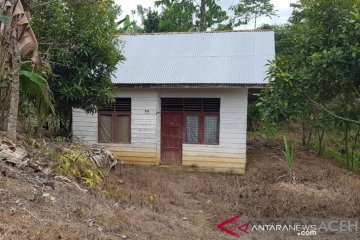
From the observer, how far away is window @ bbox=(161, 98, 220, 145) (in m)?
11.1

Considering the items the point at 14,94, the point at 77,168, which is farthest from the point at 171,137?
the point at 14,94

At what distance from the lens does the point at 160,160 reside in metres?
11.6

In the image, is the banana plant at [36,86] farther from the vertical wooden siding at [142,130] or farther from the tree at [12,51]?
the vertical wooden siding at [142,130]

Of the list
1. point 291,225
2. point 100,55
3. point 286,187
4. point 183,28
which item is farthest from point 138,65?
point 183,28

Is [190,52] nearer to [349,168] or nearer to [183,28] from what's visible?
[349,168]

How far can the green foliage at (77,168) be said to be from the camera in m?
5.97

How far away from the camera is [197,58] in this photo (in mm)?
11977

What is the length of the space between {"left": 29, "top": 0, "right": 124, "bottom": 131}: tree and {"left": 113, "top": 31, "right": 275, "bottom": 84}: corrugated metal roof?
1.36 metres

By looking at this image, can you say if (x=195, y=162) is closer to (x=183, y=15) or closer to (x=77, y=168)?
(x=77, y=168)

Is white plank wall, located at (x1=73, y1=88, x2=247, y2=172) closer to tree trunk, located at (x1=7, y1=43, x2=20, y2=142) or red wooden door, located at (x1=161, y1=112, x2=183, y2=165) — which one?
red wooden door, located at (x1=161, y1=112, x2=183, y2=165)

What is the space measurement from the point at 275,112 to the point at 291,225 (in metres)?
1.99

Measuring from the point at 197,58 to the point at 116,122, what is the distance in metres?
3.49

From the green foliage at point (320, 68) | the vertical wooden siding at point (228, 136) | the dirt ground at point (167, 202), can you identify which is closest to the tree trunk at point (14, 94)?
the dirt ground at point (167, 202)

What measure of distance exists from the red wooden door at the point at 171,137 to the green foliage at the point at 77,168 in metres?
4.91
